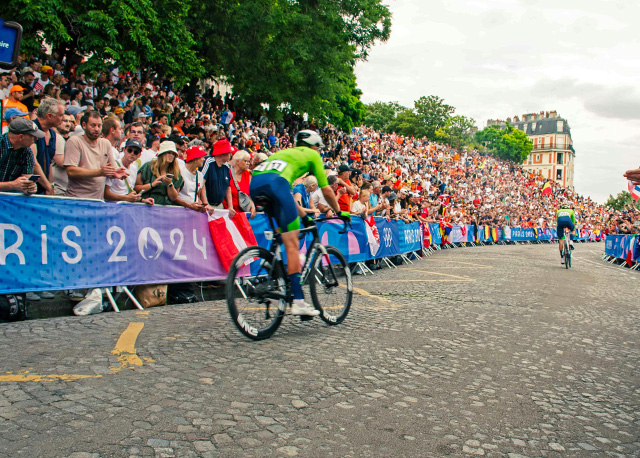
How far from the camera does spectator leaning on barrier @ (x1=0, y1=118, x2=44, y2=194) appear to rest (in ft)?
19.5

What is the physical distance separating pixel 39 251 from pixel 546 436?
5424 mm

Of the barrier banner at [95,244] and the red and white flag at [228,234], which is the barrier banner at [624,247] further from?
the barrier banner at [95,244]

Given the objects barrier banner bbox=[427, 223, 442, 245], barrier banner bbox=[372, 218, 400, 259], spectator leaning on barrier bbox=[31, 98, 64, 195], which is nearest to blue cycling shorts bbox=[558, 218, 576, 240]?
barrier banner bbox=[372, 218, 400, 259]

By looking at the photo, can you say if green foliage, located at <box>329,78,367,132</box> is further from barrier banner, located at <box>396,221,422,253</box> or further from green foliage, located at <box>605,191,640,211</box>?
green foliage, located at <box>605,191,640,211</box>

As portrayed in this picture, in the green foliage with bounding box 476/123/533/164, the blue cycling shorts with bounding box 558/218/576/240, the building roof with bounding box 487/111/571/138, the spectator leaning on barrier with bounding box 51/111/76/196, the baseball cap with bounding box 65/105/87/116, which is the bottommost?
the blue cycling shorts with bounding box 558/218/576/240

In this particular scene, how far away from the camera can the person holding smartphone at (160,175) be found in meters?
7.88

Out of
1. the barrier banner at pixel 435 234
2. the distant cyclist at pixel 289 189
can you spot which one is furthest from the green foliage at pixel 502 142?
the distant cyclist at pixel 289 189

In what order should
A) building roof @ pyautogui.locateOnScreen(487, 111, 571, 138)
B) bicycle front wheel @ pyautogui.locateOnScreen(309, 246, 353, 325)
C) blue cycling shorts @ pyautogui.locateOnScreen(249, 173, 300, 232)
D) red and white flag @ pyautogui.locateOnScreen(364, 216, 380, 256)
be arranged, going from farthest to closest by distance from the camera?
building roof @ pyautogui.locateOnScreen(487, 111, 571, 138) < red and white flag @ pyautogui.locateOnScreen(364, 216, 380, 256) < bicycle front wheel @ pyautogui.locateOnScreen(309, 246, 353, 325) < blue cycling shorts @ pyautogui.locateOnScreen(249, 173, 300, 232)

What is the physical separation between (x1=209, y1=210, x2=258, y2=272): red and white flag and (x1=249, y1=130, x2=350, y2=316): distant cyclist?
3.11 m

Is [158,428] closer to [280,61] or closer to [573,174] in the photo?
[280,61]

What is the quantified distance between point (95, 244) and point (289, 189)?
2817 mm

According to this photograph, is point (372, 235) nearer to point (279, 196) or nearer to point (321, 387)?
point (279, 196)

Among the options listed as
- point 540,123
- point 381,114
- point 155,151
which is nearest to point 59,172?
point 155,151

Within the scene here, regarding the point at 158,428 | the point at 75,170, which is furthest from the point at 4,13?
the point at 158,428
